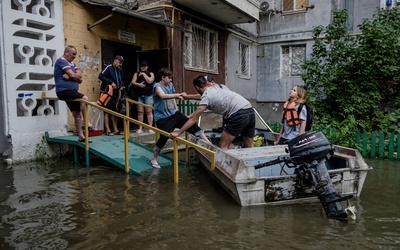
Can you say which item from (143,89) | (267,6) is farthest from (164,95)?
(267,6)

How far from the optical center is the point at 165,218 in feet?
12.6

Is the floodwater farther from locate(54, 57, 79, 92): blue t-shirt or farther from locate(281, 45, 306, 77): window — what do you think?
locate(281, 45, 306, 77): window

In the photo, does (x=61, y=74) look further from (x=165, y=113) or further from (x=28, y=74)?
(x=165, y=113)

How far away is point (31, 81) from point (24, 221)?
3.88 meters

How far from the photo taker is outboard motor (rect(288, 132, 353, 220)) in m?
3.59

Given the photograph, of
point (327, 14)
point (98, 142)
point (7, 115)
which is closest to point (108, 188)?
point (98, 142)

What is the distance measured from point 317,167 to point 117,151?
4.04 metres

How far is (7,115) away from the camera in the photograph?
Answer: 6305 mm

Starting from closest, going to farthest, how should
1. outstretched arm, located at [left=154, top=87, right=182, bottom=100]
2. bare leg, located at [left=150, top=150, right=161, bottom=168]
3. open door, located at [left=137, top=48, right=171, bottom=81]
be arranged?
outstretched arm, located at [left=154, top=87, right=182, bottom=100]
bare leg, located at [left=150, top=150, right=161, bottom=168]
open door, located at [left=137, top=48, right=171, bottom=81]

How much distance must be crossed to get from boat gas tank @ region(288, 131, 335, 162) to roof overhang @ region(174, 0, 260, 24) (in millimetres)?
7678

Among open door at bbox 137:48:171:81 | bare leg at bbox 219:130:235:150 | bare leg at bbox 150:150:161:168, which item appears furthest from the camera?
open door at bbox 137:48:171:81

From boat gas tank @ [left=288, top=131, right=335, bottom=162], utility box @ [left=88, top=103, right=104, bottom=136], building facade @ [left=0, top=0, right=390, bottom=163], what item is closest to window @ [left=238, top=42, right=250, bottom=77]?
building facade @ [left=0, top=0, right=390, bottom=163]

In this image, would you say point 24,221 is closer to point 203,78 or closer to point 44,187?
point 44,187

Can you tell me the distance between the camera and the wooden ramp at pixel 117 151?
6.10 metres
